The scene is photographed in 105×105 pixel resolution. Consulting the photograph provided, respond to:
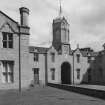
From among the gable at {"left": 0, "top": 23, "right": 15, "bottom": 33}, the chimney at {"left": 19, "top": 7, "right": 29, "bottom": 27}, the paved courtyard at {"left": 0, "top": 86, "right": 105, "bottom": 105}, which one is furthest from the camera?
the chimney at {"left": 19, "top": 7, "right": 29, "bottom": 27}

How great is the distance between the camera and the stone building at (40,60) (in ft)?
60.5

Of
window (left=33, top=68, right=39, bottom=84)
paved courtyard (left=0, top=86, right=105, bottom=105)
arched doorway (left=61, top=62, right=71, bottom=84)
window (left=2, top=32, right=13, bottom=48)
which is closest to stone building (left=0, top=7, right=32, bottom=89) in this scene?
window (left=2, top=32, right=13, bottom=48)

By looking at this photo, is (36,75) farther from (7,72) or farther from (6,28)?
(6,28)

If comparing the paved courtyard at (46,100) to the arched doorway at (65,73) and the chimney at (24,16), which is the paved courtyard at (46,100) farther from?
the arched doorway at (65,73)

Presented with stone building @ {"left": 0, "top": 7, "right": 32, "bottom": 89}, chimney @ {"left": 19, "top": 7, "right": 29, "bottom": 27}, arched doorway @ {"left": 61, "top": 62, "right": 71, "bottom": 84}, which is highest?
chimney @ {"left": 19, "top": 7, "right": 29, "bottom": 27}

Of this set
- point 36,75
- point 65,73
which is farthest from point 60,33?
point 36,75

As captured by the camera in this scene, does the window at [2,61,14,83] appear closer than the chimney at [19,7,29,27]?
Yes

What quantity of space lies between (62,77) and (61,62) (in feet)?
15.1

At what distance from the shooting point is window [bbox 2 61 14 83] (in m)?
18.2

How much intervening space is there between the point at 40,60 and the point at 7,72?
12.3 meters

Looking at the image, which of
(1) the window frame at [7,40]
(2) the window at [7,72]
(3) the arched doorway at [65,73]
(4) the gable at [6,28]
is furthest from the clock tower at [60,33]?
(2) the window at [7,72]

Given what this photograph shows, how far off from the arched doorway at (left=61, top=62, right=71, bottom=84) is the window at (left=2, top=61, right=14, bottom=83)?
1779 cm

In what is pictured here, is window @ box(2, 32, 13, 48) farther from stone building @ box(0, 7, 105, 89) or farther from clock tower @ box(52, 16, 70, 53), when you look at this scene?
clock tower @ box(52, 16, 70, 53)

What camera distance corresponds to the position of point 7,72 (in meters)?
18.3
